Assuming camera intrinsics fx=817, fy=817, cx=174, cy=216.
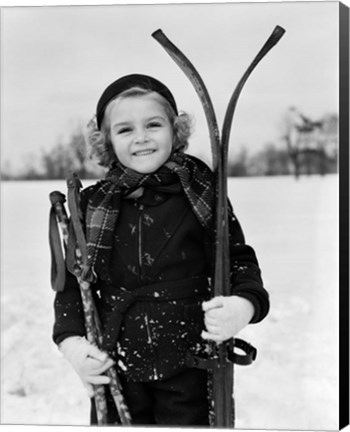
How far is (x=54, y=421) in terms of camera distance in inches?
82.6

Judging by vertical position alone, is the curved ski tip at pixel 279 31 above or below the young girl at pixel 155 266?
above

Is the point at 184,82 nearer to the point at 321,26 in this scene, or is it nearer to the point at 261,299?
the point at 321,26

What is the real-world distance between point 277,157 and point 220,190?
0.82ft

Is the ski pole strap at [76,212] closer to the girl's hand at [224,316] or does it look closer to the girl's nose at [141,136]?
the girl's nose at [141,136]

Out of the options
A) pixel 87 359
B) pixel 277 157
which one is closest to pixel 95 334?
pixel 87 359

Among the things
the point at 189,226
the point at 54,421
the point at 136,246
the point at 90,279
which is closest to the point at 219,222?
the point at 189,226

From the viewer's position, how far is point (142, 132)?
1922 millimetres

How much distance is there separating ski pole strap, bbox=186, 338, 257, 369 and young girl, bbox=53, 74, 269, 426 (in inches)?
1.3

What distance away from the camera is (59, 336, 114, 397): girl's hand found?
1941mm

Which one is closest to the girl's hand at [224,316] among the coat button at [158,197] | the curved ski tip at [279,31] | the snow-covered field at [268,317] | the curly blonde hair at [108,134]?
the snow-covered field at [268,317]

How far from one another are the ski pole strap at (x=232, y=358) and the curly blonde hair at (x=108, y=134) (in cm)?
49

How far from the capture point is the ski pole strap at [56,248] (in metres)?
1.96

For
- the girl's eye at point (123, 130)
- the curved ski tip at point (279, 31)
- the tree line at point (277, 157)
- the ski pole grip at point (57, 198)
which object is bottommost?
the ski pole grip at point (57, 198)

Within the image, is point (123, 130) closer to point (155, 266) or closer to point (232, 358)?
point (155, 266)
